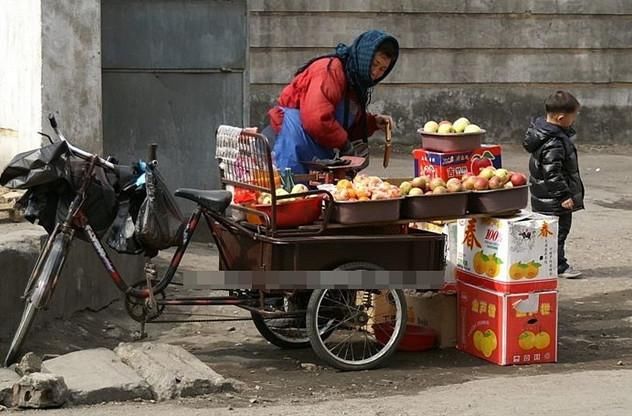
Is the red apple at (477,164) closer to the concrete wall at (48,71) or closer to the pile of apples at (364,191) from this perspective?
the pile of apples at (364,191)

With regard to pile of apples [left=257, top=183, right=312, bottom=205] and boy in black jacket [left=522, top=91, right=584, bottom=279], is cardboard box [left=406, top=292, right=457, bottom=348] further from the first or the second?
boy in black jacket [left=522, top=91, right=584, bottom=279]

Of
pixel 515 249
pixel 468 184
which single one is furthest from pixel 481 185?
pixel 515 249

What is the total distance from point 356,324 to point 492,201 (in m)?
1.05

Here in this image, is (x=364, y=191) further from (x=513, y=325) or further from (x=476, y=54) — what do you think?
(x=476, y=54)

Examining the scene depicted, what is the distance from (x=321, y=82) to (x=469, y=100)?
10.1 meters

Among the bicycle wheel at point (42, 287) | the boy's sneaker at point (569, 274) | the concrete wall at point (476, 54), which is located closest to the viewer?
the bicycle wheel at point (42, 287)

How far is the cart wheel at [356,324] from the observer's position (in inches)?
276

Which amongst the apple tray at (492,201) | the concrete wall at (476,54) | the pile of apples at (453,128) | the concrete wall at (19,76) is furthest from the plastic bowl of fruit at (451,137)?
the concrete wall at (476,54)

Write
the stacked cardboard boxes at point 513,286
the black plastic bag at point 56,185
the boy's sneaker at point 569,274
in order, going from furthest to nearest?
the boy's sneaker at point 569,274, the stacked cardboard boxes at point 513,286, the black plastic bag at point 56,185

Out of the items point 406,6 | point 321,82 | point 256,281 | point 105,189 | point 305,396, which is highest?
point 406,6

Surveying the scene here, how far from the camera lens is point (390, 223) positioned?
6.99 m

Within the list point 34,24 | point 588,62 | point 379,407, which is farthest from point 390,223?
point 588,62

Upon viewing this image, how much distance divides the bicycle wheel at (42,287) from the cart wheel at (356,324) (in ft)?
4.56

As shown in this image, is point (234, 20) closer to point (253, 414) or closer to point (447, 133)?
point (447, 133)
